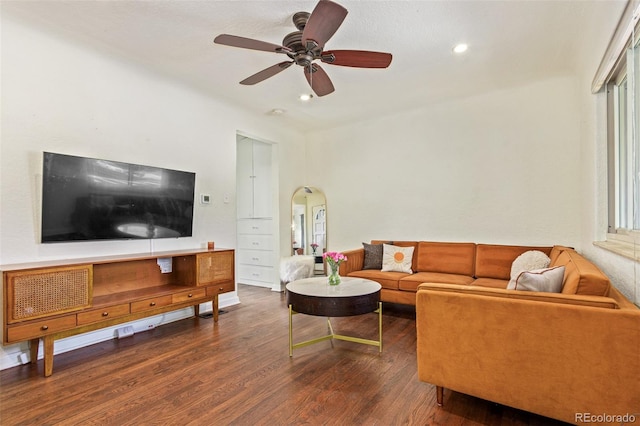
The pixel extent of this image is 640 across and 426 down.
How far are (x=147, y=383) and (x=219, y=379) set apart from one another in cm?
49

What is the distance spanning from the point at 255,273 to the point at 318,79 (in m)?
3.71

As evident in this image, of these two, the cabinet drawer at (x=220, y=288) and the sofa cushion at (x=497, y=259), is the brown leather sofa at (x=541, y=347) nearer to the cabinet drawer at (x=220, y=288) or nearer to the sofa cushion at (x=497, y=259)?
the sofa cushion at (x=497, y=259)

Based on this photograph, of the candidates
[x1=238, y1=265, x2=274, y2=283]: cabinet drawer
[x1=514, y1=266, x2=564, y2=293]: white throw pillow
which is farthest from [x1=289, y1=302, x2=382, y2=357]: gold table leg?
[x1=238, y1=265, x2=274, y2=283]: cabinet drawer

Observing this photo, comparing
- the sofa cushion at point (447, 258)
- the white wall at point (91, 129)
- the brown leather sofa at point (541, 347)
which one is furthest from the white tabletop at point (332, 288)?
→ the white wall at point (91, 129)

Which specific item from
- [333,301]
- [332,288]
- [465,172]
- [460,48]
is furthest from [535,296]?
[465,172]

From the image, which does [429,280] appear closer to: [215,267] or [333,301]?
[333,301]

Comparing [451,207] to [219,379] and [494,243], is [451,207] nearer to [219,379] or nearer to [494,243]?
[494,243]

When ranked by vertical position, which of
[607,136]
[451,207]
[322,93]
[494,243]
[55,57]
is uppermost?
[55,57]

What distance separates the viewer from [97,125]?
3.06 metres

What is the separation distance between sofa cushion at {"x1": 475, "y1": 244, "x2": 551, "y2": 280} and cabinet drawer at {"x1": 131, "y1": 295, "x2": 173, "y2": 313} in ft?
11.3

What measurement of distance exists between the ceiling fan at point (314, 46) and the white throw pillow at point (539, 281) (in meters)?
1.74

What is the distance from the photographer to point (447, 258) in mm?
3975

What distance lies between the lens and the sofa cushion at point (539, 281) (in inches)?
70.7

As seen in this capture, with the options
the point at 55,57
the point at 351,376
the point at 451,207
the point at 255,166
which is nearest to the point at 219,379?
the point at 351,376
